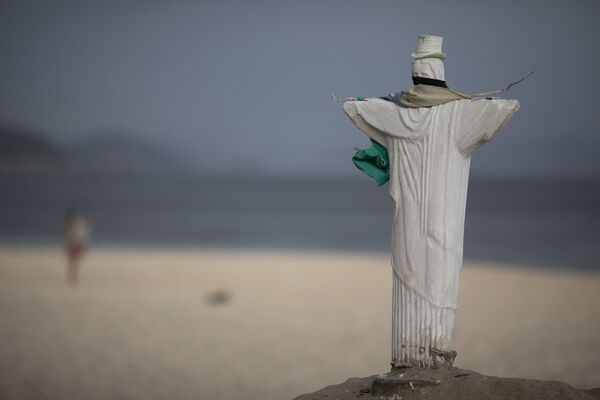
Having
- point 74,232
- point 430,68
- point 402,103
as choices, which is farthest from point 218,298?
point 430,68

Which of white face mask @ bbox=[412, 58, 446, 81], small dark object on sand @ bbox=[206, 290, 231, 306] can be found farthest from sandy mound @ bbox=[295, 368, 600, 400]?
small dark object on sand @ bbox=[206, 290, 231, 306]

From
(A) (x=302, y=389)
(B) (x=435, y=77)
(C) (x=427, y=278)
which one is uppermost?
(B) (x=435, y=77)

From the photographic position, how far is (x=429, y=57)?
701 cm

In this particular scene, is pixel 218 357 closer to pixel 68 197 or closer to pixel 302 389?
pixel 302 389

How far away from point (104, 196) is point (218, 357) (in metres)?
71.9

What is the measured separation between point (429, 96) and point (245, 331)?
884cm

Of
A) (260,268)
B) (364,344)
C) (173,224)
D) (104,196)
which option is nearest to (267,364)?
(364,344)

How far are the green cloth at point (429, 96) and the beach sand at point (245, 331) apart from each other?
5.01m

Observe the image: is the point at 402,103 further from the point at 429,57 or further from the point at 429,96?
the point at 429,57

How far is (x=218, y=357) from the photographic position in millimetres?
13000

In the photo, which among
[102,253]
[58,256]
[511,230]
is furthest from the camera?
[511,230]

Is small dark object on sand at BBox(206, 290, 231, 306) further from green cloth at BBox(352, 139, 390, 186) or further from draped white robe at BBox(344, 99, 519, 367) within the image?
draped white robe at BBox(344, 99, 519, 367)

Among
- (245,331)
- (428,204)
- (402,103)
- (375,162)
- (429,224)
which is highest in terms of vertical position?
(402,103)

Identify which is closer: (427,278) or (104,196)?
(427,278)
